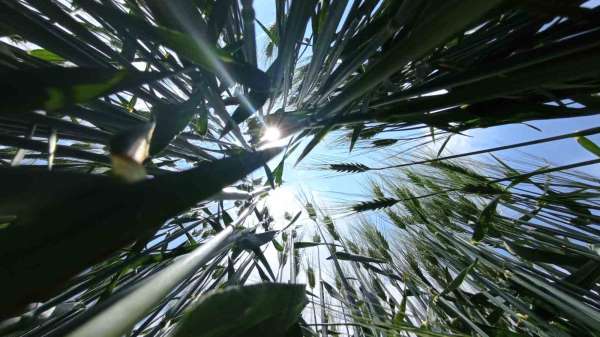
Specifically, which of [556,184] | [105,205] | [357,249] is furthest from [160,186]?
[357,249]

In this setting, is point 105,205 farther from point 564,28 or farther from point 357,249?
point 357,249

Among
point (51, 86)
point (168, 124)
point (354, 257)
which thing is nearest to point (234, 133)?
point (168, 124)

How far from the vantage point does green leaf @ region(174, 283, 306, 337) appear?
156 mm

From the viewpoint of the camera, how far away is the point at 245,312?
0.17 metres

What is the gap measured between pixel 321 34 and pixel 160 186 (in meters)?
0.40

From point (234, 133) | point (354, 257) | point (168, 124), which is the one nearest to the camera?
point (168, 124)

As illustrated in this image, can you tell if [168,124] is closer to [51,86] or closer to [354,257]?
[51,86]

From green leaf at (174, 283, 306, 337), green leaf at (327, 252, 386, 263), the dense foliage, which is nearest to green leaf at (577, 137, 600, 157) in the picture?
the dense foliage

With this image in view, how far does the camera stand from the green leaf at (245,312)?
16 cm

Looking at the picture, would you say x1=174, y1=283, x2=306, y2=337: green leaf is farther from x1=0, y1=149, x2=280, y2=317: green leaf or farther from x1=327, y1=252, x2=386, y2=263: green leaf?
x1=327, y1=252, x2=386, y2=263: green leaf

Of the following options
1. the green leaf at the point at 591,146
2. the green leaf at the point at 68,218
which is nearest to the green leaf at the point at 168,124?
the green leaf at the point at 68,218

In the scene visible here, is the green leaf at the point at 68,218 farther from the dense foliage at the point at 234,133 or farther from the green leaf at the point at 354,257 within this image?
the green leaf at the point at 354,257

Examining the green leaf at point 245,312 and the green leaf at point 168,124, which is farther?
the green leaf at point 168,124

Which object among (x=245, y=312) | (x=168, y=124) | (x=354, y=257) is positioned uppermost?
(x=168, y=124)
